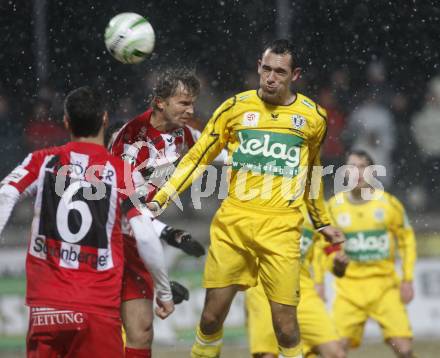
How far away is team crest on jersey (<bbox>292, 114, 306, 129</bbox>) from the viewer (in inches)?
245

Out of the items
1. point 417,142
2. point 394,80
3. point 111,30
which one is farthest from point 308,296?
point 394,80

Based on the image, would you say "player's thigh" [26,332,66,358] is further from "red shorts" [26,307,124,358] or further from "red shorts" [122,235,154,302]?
"red shorts" [122,235,154,302]

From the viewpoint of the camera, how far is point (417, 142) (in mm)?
12586

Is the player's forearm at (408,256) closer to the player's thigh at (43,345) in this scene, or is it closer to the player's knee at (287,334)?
the player's knee at (287,334)

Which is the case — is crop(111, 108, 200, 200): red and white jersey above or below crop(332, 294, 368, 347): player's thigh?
above

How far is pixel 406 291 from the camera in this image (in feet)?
28.7

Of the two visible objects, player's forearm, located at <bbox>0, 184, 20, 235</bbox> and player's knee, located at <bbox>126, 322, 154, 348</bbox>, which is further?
player's knee, located at <bbox>126, 322, 154, 348</bbox>

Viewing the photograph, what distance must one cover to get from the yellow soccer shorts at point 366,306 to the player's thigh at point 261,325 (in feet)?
4.79

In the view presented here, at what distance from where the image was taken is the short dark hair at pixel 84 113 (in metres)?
5.07

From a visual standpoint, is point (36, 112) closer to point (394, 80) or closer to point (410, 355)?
point (394, 80)

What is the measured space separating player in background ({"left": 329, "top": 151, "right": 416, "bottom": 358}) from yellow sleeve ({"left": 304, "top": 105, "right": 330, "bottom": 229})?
7.18ft

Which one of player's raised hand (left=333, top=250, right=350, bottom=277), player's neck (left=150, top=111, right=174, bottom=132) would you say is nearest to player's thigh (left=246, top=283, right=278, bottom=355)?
player's raised hand (left=333, top=250, right=350, bottom=277)

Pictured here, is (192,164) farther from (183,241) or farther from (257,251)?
(257,251)

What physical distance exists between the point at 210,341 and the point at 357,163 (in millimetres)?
2909
